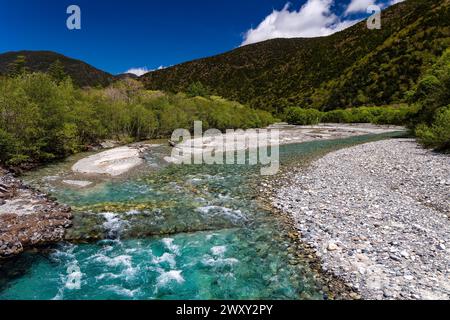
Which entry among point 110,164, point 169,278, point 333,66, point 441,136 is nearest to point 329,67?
point 333,66

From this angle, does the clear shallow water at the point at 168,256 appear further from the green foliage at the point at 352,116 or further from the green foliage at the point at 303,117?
the green foliage at the point at 303,117

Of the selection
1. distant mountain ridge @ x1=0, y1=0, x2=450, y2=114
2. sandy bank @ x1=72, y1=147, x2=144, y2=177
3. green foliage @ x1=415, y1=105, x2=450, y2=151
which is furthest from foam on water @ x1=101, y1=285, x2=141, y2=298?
distant mountain ridge @ x1=0, y1=0, x2=450, y2=114

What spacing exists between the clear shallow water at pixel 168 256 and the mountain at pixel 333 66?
109 m

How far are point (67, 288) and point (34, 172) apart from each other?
60.5 feet

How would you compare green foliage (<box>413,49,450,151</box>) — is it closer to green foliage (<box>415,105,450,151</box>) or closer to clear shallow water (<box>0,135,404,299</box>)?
green foliage (<box>415,105,450,151</box>)

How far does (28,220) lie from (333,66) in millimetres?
157250

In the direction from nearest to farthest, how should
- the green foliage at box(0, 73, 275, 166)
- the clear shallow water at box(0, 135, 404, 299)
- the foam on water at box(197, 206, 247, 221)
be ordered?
the clear shallow water at box(0, 135, 404, 299) → the foam on water at box(197, 206, 247, 221) → the green foliage at box(0, 73, 275, 166)

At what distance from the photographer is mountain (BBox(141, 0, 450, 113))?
358 ft

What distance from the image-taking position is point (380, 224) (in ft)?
35.1

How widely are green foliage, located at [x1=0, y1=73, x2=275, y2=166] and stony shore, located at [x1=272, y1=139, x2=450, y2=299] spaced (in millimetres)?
21875

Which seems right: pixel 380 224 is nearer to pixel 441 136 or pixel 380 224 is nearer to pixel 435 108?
pixel 441 136

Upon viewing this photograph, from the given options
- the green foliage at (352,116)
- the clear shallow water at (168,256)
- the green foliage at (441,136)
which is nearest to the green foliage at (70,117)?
the clear shallow water at (168,256)

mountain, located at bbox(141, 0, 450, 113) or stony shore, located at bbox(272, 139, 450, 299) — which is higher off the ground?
mountain, located at bbox(141, 0, 450, 113)

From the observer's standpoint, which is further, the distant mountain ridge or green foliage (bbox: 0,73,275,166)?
the distant mountain ridge
